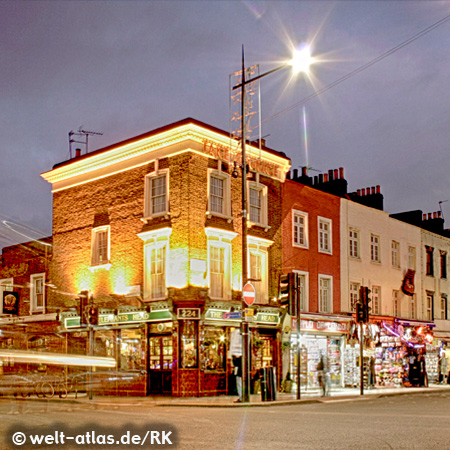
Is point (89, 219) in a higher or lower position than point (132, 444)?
higher

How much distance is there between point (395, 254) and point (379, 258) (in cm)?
214

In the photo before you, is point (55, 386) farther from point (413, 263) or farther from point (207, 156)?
point (413, 263)

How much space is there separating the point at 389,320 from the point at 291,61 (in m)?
20.2

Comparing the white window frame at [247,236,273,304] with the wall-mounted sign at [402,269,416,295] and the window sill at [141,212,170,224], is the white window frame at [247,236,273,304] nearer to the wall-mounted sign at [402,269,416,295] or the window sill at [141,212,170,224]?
the window sill at [141,212,170,224]

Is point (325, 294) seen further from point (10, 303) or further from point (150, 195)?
point (10, 303)

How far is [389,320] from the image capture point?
37.4 m

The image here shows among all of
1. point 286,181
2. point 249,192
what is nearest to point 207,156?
point 249,192

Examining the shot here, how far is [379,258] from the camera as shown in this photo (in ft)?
125

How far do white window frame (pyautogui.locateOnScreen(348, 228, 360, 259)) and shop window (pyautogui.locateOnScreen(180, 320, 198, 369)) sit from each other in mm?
12498

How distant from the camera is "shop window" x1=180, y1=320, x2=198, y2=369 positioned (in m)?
26.1

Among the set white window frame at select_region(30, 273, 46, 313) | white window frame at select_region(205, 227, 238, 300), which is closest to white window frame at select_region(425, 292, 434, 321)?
white window frame at select_region(205, 227, 238, 300)

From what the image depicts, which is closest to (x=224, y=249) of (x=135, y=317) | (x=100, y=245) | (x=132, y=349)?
(x=135, y=317)

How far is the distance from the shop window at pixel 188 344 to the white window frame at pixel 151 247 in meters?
1.55

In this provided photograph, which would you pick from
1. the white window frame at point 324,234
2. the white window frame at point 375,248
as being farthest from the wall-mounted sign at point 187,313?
the white window frame at point 375,248
